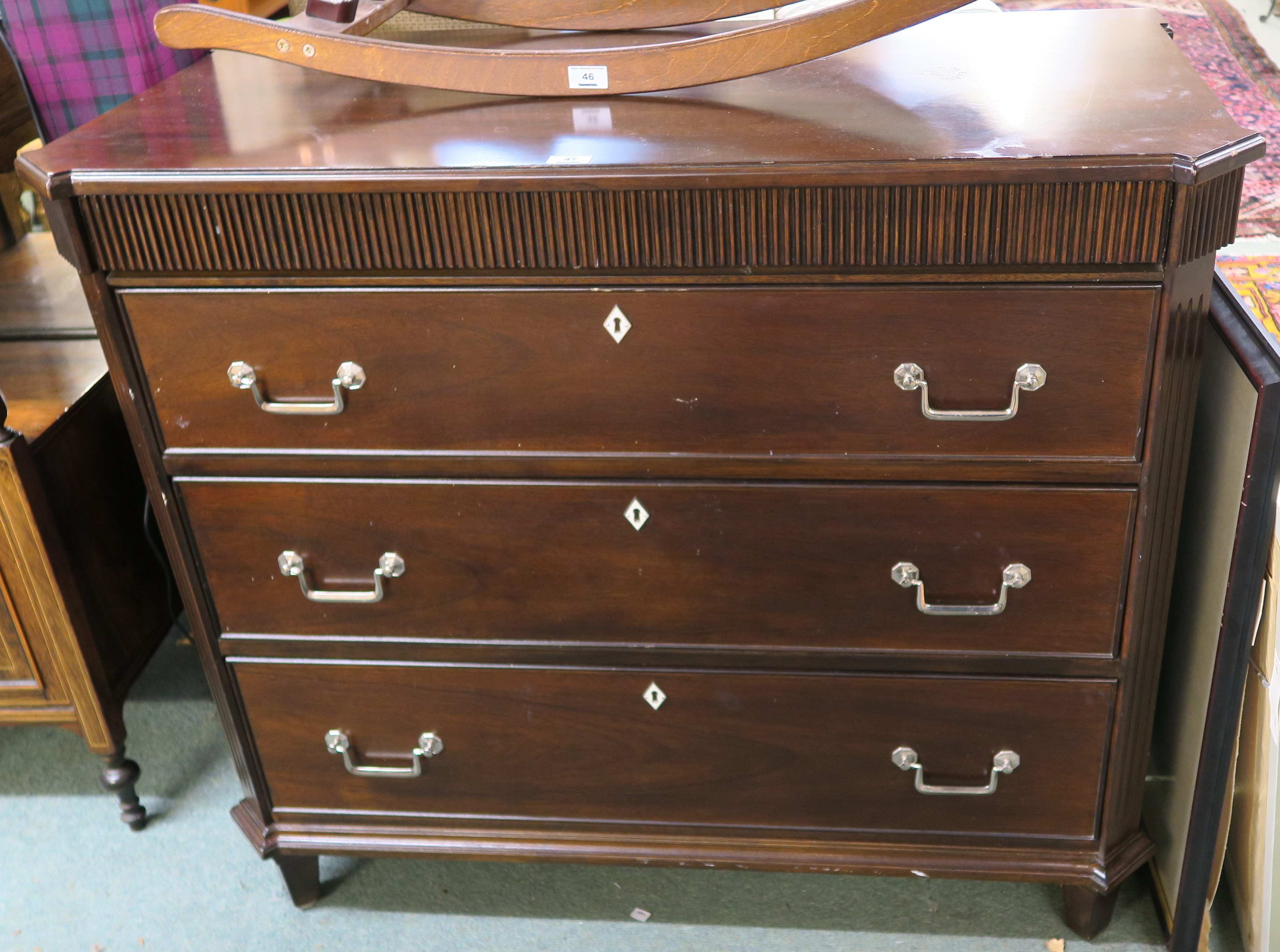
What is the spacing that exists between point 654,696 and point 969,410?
0.43 meters

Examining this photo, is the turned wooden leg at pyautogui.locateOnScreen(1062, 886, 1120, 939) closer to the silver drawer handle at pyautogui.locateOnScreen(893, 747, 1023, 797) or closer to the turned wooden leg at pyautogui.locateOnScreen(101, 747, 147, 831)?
the silver drawer handle at pyautogui.locateOnScreen(893, 747, 1023, 797)

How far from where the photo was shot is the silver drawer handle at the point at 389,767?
3.99 feet

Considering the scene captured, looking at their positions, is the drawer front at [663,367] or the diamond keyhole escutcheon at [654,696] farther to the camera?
the diamond keyhole escutcheon at [654,696]

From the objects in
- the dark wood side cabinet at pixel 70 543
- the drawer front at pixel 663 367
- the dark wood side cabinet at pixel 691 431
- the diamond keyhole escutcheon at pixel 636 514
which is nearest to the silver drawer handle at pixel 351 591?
the dark wood side cabinet at pixel 691 431

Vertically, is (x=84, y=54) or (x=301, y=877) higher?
(x=84, y=54)

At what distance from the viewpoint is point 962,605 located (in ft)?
3.49

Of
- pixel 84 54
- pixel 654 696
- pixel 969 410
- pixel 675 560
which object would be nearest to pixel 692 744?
pixel 654 696

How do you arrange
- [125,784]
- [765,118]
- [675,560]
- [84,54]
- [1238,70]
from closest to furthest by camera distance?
[765,118] < [675,560] < [84,54] < [125,784] < [1238,70]

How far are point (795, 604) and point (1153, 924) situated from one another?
60 cm

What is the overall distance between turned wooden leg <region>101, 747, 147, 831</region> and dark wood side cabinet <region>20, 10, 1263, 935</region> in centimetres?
27

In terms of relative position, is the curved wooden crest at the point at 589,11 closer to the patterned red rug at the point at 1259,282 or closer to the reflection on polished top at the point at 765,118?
the reflection on polished top at the point at 765,118

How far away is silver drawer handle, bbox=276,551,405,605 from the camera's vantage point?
1.11 meters

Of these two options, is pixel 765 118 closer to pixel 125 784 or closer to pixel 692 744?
pixel 692 744

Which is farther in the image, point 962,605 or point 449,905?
point 449,905
